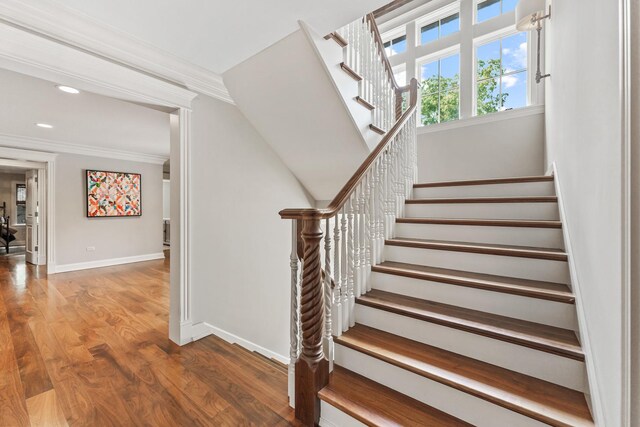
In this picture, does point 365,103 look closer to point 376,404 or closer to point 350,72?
point 350,72

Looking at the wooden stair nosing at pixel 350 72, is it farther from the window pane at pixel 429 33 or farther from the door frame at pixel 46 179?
the door frame at pixel 46 179

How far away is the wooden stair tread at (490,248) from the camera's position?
1.63 m

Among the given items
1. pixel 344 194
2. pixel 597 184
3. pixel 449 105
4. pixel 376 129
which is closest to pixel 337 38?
→ pixel 376 129

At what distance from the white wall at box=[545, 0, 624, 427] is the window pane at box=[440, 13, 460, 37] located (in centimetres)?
292

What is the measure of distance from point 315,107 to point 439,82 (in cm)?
278

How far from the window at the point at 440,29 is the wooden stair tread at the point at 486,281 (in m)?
3.83

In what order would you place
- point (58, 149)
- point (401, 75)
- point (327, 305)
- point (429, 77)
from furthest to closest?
1. point (58, 149)
2. point (401, 75)
3. point (429, 77)
4. point (327, 305)

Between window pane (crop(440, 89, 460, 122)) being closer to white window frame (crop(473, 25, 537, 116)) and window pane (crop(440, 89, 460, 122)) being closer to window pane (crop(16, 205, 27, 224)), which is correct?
white window frame (crop(473, 25, 537, 116))

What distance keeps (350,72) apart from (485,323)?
2033 mm

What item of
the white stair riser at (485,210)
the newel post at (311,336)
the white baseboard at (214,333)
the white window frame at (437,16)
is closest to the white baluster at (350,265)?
the newel post at (311,336)

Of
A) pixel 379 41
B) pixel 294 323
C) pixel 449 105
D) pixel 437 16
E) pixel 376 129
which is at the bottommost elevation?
pixel 294 323

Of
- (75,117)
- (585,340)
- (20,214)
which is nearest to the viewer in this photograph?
(585,340)

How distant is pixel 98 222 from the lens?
5531 millimetres

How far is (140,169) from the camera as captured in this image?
608cm
